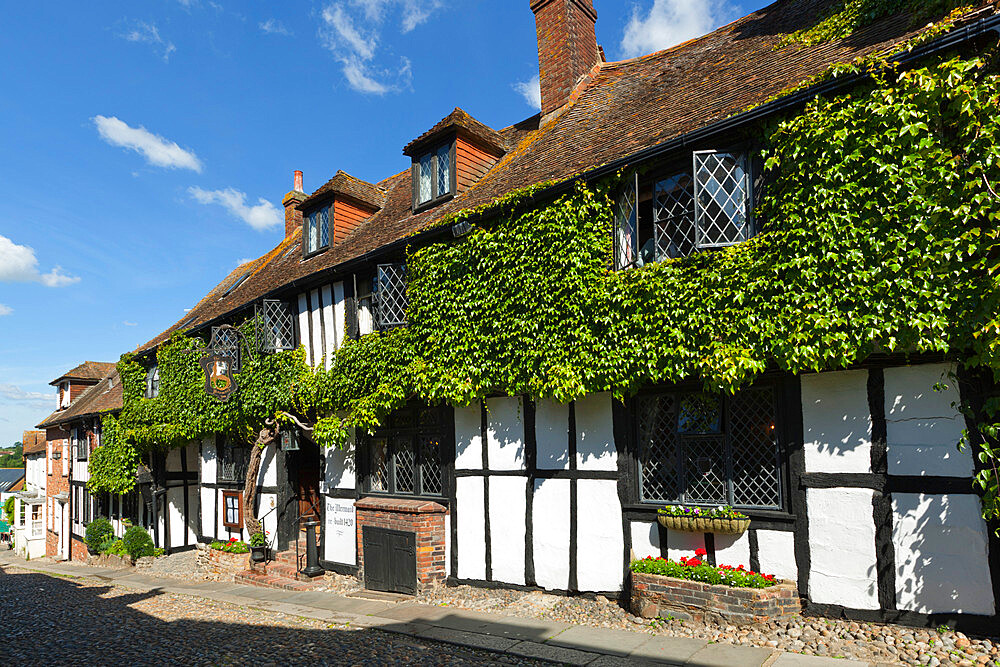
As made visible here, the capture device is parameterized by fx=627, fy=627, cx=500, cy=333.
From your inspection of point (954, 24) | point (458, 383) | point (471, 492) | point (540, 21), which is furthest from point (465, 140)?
point (954, 24)

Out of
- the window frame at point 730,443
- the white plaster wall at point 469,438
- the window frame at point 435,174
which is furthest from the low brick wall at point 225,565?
the window frame at point 730,443

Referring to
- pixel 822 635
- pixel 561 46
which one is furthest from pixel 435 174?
pixel 822 635

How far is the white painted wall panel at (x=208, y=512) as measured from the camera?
16.0m

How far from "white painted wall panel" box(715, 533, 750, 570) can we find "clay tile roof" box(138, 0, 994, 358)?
4.78 metres

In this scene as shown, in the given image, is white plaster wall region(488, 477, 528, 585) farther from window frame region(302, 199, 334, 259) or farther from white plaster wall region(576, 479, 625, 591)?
window frame region(302, 199, 334, 259)

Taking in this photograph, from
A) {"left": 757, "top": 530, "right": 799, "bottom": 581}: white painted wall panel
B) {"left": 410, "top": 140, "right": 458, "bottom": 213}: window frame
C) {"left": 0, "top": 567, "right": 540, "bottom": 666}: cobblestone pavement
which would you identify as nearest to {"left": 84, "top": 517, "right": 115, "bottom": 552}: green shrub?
{"left": 0, "top": 567, "right": 540, "bottom": 666}: cobblestone pavement

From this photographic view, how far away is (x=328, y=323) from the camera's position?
12367mm

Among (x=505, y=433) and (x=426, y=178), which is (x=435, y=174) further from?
(x=505, y=433)

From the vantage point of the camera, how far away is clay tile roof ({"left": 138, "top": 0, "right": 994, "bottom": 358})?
26.5ft

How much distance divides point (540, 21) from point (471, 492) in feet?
31.3

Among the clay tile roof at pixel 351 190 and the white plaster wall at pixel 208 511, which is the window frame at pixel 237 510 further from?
the clay tile roof at pixel 351 190

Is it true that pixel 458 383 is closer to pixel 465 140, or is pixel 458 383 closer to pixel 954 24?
pixel 465 140

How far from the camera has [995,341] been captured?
555 cm

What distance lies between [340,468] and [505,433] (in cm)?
426
